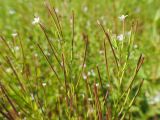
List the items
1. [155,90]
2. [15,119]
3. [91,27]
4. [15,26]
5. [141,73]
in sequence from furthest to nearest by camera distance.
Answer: [15,26] < [91,27] < [155,90] < [141,73] < [15,119]

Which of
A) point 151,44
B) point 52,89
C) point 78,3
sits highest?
point 78,3

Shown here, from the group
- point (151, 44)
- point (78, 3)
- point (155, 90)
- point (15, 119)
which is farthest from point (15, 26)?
point (15, 119)

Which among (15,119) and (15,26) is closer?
(15,119)

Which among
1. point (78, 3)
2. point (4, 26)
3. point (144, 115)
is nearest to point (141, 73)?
point (144, 115)

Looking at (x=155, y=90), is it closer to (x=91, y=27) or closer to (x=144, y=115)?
(x=144, y=115)

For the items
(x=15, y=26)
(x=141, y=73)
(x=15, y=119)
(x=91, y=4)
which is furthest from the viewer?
(x=91, y=4)

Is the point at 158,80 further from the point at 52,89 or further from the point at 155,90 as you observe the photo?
the point at 52,89

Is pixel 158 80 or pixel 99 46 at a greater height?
pixel 99 46
